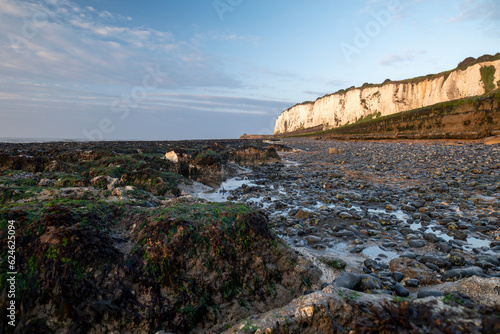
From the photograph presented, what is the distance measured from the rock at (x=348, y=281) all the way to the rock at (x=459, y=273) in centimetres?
129

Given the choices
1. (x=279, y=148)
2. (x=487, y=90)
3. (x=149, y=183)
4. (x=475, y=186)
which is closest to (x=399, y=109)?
(x=487, y=90)

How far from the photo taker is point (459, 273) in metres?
3.41

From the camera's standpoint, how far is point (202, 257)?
2.93 m

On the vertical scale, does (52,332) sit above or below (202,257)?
below

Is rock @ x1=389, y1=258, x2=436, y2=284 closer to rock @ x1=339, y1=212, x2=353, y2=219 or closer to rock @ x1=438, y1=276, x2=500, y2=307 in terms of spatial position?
rock @ x1=438, y1=276, x2=500, y2=307

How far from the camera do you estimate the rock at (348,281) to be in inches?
121

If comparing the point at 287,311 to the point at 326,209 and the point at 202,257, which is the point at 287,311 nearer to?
the point at 202,257

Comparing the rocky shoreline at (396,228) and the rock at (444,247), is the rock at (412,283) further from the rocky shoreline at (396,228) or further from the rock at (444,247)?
the rock at (444,247)

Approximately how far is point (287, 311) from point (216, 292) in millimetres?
946

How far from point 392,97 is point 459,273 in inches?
3447

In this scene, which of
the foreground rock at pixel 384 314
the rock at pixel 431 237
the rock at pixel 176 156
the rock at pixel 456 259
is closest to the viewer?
the foreground rock at pixel 384 314

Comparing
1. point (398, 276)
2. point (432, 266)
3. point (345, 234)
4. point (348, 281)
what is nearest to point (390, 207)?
point (345, 234)

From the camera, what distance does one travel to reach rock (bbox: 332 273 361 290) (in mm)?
3068

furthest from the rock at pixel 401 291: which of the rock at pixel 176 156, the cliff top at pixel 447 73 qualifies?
the cliff top at pixel 447 73
